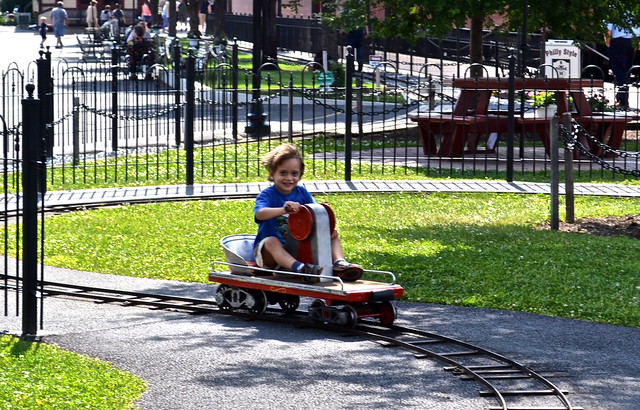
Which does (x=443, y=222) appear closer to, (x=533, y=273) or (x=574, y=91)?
(x=533, y=273)

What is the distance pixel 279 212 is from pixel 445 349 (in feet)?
4.89

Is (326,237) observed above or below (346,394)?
above

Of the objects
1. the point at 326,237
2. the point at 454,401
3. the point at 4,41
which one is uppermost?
the point at 4,41

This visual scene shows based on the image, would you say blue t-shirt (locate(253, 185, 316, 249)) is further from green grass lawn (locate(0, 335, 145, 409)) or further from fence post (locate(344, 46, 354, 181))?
fence post (locate(344, 46, 354, 181))

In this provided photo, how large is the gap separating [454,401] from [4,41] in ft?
179

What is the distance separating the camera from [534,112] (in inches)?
767

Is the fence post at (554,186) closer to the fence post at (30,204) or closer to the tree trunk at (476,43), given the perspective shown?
the fence post at (30,204)

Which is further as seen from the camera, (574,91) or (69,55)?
(69,55)

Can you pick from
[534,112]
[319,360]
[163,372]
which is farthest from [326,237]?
[534,112]

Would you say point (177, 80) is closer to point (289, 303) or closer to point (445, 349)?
point (289, 303)

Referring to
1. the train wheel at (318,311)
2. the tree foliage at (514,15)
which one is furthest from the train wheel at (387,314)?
the tree foliage at (514,15)

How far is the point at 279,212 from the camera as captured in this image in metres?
8.63

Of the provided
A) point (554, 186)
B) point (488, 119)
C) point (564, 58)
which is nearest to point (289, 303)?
point (554, 186)

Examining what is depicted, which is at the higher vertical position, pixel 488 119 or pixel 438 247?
pixel 488 119
